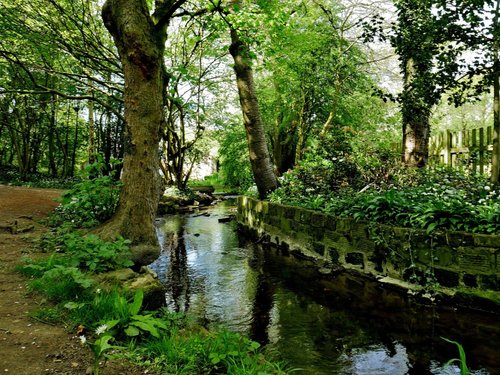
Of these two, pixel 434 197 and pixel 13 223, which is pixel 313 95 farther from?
pixel 13 223

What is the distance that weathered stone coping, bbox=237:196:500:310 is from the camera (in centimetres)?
446

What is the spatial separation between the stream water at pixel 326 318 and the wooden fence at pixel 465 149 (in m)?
Result: 4.57

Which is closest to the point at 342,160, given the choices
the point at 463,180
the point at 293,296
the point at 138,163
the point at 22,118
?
the point at 463,180

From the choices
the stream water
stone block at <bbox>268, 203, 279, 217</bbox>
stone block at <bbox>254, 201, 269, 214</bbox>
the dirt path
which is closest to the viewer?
the dirt path

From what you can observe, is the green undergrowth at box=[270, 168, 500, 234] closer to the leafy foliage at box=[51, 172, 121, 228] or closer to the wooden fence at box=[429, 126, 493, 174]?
the wooden fence at box=[429, 126, 493, 174]

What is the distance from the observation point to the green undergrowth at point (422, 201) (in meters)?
4.77

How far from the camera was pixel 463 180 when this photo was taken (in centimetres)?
711

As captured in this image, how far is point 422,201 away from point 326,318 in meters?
2.72

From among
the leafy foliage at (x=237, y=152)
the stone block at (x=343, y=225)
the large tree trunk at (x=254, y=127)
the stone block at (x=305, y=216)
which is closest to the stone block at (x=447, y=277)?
the stone block at (x=343, y=225)

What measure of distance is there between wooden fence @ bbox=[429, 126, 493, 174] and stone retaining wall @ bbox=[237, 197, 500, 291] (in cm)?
405

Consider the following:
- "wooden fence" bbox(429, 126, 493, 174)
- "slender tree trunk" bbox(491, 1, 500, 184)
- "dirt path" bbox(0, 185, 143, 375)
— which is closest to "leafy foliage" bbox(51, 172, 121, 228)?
"dirt path" bbox(0, 185, 143, 375)

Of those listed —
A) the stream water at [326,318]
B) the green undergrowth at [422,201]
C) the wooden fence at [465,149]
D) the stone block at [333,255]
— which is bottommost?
the stream water at [326,318]

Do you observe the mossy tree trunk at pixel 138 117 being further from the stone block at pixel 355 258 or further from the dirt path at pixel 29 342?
the stone block at pixel 355 258

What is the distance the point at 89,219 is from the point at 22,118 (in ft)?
55.5
